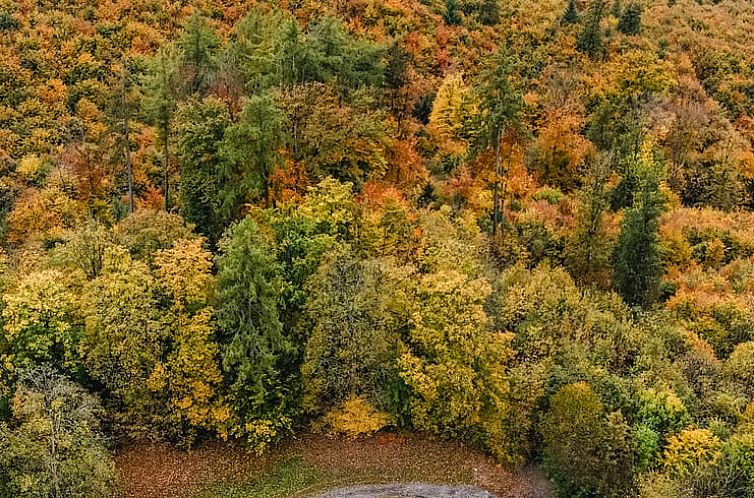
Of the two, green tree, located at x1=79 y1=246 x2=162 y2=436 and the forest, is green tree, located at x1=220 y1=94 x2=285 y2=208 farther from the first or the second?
green tree, located at x1=79 y1=246 x2=162 y2=436

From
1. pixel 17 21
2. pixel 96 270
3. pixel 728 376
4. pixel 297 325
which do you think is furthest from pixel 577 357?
pixel 17 21

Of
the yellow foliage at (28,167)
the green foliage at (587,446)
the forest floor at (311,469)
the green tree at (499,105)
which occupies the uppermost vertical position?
the green tree at (499,105)

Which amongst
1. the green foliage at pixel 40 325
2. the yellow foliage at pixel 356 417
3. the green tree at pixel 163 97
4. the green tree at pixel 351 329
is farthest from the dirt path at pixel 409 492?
the green tree at pixel 163 97

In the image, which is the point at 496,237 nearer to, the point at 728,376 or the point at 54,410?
the point at 728,376

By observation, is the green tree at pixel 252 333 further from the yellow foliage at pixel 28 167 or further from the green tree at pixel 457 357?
the yellow foliage at pixel 28 167

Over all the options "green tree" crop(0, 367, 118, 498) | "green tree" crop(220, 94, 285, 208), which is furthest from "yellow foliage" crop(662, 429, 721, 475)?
"green tree" crop(220, 94, 285, 208)

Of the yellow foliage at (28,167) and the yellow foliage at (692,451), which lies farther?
the yellow foliage at (28,167)

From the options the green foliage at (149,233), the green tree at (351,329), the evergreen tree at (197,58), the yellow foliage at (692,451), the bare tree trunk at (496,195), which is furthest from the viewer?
the bare tree trunk at (496,195)
